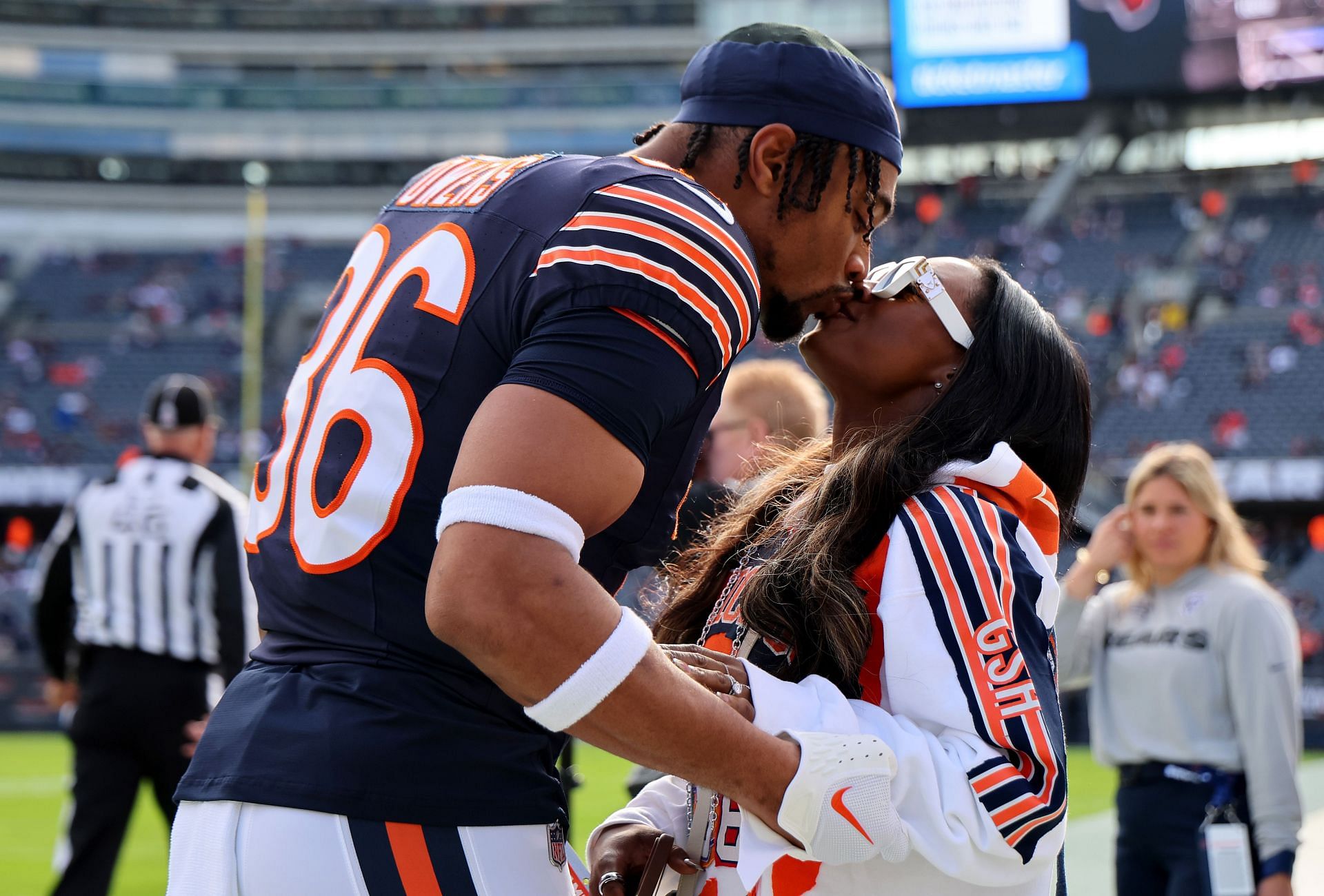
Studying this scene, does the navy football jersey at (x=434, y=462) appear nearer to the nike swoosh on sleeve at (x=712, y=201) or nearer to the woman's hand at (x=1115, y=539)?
the nike swoosh on sleeve at (x=712, y=201)

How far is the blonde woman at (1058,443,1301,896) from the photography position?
3.96 meters

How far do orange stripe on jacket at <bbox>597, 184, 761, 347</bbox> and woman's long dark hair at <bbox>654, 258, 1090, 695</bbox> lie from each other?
0.44m

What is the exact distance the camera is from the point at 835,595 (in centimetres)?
174

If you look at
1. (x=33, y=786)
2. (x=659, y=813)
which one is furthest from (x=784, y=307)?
(x=33, y=786)

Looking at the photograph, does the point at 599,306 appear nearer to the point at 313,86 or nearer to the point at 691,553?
the point at 691,553

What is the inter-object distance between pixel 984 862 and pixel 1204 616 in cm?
293

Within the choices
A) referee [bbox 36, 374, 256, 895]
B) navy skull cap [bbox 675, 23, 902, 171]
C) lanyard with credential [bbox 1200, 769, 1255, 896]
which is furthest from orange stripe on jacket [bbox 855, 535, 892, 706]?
referee [bbox 36, 374, 256, 895]

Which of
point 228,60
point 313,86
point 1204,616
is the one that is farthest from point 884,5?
point 1204,616

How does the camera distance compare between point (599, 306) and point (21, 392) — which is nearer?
point (599, 306)

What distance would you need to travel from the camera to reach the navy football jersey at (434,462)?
1386 mm

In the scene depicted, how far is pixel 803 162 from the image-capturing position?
5.55 ft

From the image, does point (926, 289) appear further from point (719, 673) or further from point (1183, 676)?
point (1183, 676)

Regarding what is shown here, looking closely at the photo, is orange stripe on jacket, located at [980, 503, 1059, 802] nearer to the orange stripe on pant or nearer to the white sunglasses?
the white sunglasses

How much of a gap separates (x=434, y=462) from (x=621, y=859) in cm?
73
